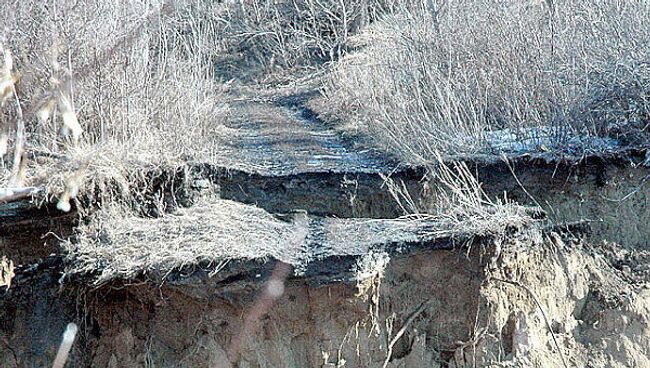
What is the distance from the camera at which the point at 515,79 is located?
7.05m

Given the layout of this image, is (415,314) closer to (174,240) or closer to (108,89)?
(174,240)

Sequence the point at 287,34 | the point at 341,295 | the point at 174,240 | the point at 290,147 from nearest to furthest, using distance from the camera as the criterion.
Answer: the point at 341,295, the point at 174,240, the point at 290,147, the point at 287,34

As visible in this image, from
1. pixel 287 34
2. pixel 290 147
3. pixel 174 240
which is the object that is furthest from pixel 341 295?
pixel 287 34

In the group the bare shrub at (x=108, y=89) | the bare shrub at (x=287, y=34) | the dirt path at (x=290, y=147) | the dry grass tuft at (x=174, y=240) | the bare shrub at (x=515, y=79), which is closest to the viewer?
the dry grass tuft at (x=174, y=240)

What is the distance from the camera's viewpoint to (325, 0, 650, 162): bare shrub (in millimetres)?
6562

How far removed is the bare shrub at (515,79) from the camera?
6562 millimetres

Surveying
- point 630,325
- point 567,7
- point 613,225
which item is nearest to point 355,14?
point 567,7

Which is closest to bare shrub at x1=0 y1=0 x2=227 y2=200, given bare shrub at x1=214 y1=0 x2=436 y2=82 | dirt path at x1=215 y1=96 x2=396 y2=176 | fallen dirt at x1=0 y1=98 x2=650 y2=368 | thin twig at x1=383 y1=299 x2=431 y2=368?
dirt path at x1=215 y1=96 x2=396 y2=176

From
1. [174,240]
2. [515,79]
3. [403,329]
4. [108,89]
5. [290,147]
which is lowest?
[403,329]

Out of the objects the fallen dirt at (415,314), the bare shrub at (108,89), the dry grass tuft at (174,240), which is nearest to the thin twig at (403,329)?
the fallen dirt at (415,314)

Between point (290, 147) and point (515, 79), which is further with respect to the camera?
point (290, 147)

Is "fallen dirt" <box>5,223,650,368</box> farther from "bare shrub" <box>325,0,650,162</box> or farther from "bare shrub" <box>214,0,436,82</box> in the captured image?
"bare shrub" <box>214,0,436,82</box>

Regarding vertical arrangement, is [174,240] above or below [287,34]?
below

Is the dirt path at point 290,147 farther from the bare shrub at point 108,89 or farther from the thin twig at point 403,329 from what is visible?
the thin twig at point 403,329
